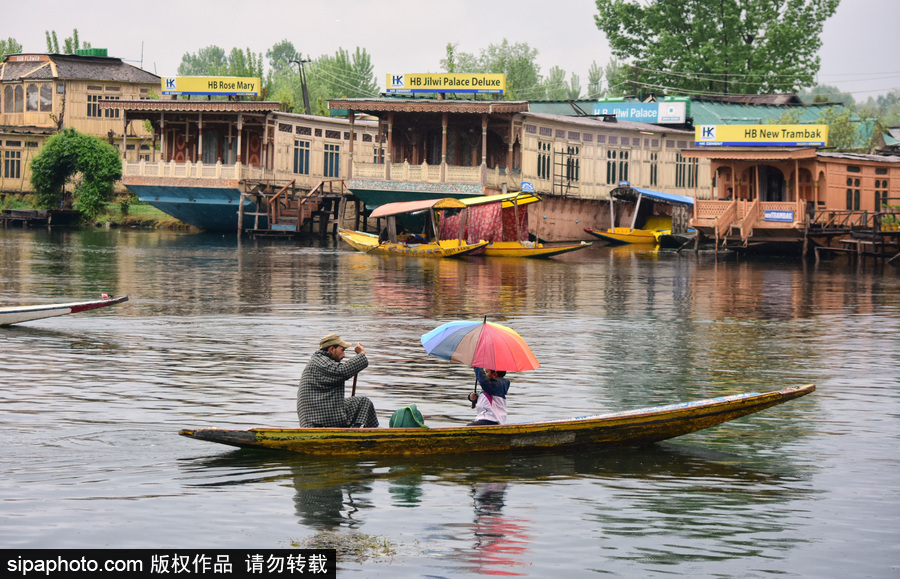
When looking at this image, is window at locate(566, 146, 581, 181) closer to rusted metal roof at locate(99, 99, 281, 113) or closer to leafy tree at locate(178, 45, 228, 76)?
rusted metal roof at locate(99, 99, 281, 113)

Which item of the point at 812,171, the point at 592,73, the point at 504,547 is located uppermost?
the point at 592,73

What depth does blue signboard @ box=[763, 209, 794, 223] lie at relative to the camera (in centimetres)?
4441

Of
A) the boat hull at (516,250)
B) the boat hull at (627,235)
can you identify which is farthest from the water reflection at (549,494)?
the boat hull at (627,235)

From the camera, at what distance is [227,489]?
923cm

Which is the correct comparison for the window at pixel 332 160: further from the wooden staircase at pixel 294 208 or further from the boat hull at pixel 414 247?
the boat hull at pixel 414 247

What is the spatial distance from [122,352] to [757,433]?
927 cm

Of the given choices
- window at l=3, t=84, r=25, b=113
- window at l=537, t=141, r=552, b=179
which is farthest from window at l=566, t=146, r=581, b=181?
window at l=3, t=84, r=25, b=113

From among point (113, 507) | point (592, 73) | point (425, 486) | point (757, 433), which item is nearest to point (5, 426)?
point (113, 507)

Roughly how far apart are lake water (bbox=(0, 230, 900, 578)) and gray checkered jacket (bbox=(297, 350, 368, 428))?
1.46 ft

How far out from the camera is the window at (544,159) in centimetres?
5203

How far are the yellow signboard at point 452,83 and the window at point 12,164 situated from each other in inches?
1100

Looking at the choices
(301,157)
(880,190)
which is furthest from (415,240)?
(880,190)

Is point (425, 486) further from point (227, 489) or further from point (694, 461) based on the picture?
point (694, 461)

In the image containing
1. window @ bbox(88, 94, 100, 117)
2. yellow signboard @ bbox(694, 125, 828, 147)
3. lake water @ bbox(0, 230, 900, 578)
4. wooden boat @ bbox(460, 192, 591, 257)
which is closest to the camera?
lake water @ bbox(0, 230, 900, 578)
